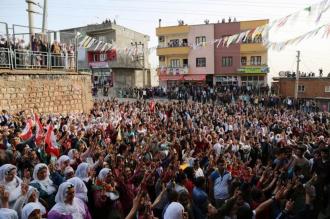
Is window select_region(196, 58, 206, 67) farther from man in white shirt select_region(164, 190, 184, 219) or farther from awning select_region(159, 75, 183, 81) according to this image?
man in white shirt select_region(164, 190, 184, 219)

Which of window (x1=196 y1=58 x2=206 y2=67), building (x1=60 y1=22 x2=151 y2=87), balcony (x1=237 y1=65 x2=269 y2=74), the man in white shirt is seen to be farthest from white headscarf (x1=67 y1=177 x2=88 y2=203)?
window (x1=196 y1=58 x2=206 y2=67)

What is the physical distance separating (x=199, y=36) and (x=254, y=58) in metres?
6.91

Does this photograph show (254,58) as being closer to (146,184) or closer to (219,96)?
(219,96)

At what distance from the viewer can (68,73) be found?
1816cm

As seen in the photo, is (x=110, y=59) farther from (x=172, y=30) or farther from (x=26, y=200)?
A: (x=26, y=200)

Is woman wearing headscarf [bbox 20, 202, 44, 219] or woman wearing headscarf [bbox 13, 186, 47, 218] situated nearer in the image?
woman wearing headscarf [bbox 20, 202, 44, 219]

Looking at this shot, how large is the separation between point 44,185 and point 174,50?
38321 millimetres

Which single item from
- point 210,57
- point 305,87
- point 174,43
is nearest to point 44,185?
point 305,87

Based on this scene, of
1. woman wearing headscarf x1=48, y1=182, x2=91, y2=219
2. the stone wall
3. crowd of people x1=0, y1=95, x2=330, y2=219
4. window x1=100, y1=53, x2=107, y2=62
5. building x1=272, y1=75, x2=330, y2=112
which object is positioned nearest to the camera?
woman wearing headscarf x1=48, y1=182, x2=91, y2=219

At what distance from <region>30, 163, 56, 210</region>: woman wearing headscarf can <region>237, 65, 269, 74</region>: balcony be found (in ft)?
116

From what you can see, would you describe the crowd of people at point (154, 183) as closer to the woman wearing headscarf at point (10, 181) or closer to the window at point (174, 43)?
the woman wearing headscarf at point (10, 181)

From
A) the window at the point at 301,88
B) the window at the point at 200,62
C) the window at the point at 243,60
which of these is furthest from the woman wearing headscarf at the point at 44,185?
the window at the point at 200,62

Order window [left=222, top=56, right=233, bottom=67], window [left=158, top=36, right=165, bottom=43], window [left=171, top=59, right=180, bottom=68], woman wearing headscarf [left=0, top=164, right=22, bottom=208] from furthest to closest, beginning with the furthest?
1. window [left=158, top=36, right=165, bottom=43]
2. window [left=171, top=59, right=180, bottom=68]
3. window [left=222, top=56, right=233, bottom=67]
4. woman wearing headscarf [left=0, top=164, right=22, bottom=208]

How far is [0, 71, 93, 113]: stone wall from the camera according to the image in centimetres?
1434
